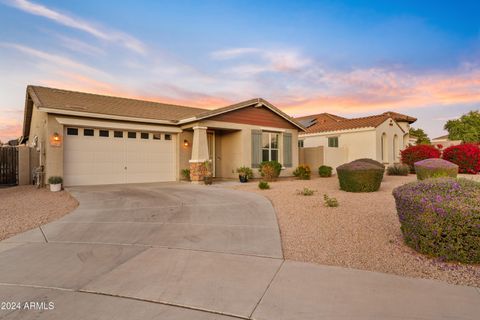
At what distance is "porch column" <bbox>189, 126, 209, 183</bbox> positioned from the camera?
13.2 m

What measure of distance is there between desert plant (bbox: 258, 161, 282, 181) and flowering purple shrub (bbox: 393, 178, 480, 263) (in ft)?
32.8

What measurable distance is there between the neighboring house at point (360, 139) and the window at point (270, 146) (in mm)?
4144

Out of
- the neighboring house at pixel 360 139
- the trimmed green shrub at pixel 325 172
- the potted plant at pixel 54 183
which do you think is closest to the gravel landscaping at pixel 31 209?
the potted plant at pixel 54 183

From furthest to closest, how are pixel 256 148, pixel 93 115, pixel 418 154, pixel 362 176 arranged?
pixel 418 154 < pixel 256 148 < pixel 93 115 < pixel 362 176

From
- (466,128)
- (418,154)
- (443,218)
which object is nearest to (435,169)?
(418,154)

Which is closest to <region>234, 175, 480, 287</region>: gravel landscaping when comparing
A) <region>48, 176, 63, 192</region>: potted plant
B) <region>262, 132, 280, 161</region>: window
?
<region>262, 132, 280, 161</region>: window

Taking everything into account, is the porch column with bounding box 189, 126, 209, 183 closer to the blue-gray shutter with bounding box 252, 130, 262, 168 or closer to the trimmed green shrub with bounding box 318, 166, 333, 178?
the blue-gray shutter with bounding box 252, 130, 262, 168

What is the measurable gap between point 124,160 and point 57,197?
13.1ft

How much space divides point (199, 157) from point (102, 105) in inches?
216

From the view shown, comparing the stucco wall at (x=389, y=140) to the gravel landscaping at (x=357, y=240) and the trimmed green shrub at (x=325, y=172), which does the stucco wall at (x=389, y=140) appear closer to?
the trimmed green shrub at (x=325, y=172)

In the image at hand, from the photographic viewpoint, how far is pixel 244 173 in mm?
14289

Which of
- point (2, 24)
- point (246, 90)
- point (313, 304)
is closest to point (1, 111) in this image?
point (2, 24)

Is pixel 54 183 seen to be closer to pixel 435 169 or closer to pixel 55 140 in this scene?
pixel 55 140

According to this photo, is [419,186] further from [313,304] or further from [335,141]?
[335,141]
